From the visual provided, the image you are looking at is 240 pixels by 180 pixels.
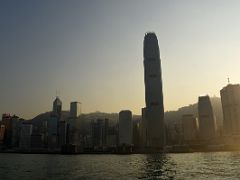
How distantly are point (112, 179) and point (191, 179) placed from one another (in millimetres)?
24029

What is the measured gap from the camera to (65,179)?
9006 cm

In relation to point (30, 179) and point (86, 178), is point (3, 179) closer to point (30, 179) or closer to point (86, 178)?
point (30, 179)

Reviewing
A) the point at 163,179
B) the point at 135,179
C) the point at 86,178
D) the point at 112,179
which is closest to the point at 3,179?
the point at 86,178

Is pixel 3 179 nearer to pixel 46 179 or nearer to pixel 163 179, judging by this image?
pixel 46 179

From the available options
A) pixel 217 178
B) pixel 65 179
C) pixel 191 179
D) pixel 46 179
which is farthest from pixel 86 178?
pixel 217 178

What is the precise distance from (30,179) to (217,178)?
5762 centimetres

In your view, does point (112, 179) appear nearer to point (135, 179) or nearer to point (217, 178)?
point (135, 179)

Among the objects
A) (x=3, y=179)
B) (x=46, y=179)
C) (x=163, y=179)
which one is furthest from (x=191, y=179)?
(x=3, y=179)

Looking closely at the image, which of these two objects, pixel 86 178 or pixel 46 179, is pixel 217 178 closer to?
pixel 86 178

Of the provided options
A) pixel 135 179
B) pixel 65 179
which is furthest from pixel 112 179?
pixel 65 179

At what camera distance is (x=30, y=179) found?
89.8 m

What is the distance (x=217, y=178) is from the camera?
295 feet

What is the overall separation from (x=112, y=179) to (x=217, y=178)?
3237cm

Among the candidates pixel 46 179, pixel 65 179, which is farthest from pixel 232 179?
pixel 46 179
